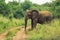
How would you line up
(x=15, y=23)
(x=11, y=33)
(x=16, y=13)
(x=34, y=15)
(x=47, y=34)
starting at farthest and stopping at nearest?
1. (x=16, y=13)
2. (x=15, y=23)
3. (x=34, y=15)
4. (x=11, y=33)
5. (x=47, y=34)

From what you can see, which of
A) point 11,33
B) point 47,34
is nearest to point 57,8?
point 11,33

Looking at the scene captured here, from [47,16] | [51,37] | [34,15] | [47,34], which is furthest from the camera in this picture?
[47,16]

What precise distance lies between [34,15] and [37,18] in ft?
1.23

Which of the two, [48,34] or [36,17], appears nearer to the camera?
[48,34]

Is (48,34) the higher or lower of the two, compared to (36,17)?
lower

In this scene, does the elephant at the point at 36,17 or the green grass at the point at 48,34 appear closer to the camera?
the green grass at the point at 48,34

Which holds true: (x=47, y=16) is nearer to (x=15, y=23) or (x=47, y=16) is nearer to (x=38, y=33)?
(x=15, y=23)

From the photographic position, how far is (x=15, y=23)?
1819 cm

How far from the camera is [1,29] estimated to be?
50.7 ft

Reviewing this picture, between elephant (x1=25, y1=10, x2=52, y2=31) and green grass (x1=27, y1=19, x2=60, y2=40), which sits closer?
green grass (x1=27, y1=19, x2=60, y2=40)

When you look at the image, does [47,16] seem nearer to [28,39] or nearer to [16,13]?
[28,39]

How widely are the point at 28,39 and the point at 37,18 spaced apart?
454 cm

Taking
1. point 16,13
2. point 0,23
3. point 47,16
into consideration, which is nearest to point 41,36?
point 47,16

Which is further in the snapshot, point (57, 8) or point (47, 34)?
point (57, 8)
